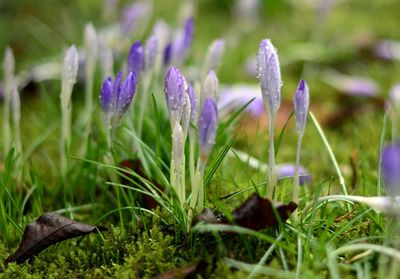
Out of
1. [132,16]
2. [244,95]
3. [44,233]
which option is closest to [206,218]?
[44,233]

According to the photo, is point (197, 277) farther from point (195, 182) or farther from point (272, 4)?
point (272, 4)

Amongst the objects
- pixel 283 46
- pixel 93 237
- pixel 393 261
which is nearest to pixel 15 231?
pixel 93 237

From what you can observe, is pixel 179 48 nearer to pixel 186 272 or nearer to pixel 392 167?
pixel 186 272

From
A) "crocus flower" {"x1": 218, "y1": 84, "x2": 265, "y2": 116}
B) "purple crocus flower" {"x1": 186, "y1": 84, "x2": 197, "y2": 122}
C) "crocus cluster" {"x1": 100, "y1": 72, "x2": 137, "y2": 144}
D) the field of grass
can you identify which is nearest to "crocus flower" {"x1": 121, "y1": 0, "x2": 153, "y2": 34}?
the field of grass

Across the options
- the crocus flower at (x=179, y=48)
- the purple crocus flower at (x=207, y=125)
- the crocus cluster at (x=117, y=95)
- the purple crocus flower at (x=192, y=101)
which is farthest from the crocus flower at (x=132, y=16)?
the purple crocus flower at (x=207, y=125)

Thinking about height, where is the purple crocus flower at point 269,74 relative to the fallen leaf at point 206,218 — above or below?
above

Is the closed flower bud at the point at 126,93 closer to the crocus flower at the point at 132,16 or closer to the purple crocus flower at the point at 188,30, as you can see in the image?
the purple crocus flower at the point at 188,30

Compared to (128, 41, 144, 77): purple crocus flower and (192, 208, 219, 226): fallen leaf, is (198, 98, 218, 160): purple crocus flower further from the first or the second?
(128, 41, 144, 77): purple crocus flower
